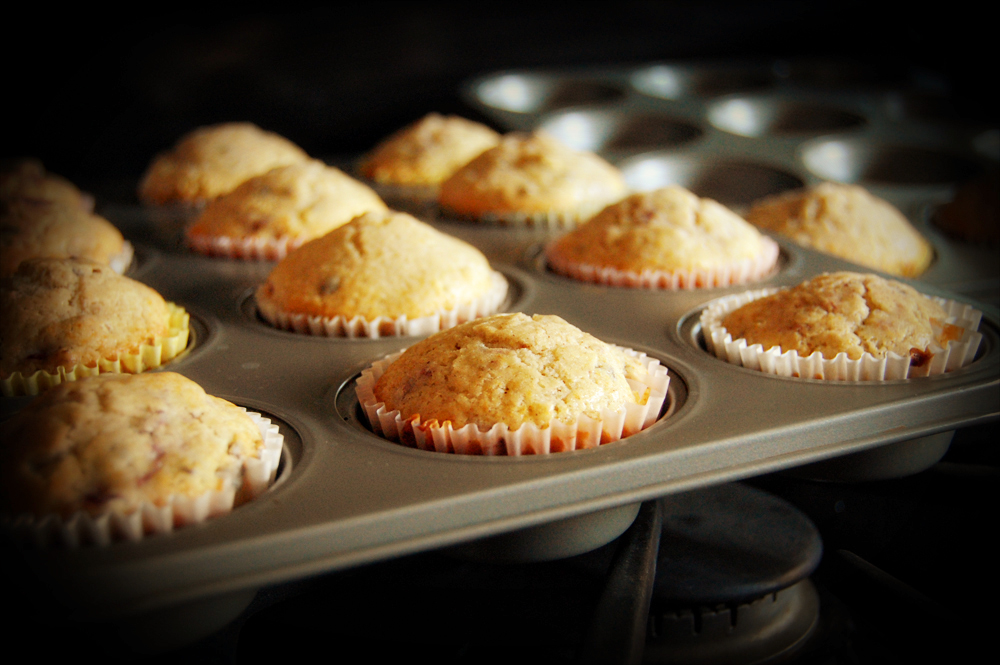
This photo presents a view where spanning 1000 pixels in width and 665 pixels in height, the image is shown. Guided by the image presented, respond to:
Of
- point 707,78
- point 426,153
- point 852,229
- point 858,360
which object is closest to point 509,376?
point 858,360

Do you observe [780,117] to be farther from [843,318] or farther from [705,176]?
[843,318]

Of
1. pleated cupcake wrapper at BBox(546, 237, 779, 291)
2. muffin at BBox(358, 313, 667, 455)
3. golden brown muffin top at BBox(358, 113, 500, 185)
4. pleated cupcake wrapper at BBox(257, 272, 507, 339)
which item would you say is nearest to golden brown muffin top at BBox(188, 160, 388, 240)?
pleated cupcake wrapper at BBox(257, 272, 507, 339)

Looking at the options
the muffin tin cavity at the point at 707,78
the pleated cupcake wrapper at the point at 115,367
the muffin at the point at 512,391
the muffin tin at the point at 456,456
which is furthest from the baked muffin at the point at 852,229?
the muffin tin cavity at the point at 707,78

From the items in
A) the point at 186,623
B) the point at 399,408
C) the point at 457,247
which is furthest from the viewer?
the point at 457,247

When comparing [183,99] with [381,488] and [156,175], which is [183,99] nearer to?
[156,175]

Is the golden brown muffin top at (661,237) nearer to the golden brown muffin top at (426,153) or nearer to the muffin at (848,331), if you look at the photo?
the muffin at (848,331)

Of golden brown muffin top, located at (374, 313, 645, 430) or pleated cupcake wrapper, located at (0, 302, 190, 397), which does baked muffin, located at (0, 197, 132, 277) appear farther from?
golden brown muffin top, located at (374, 313, 645, 430)

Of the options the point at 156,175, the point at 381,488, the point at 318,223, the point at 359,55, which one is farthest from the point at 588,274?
the point at 359,55
